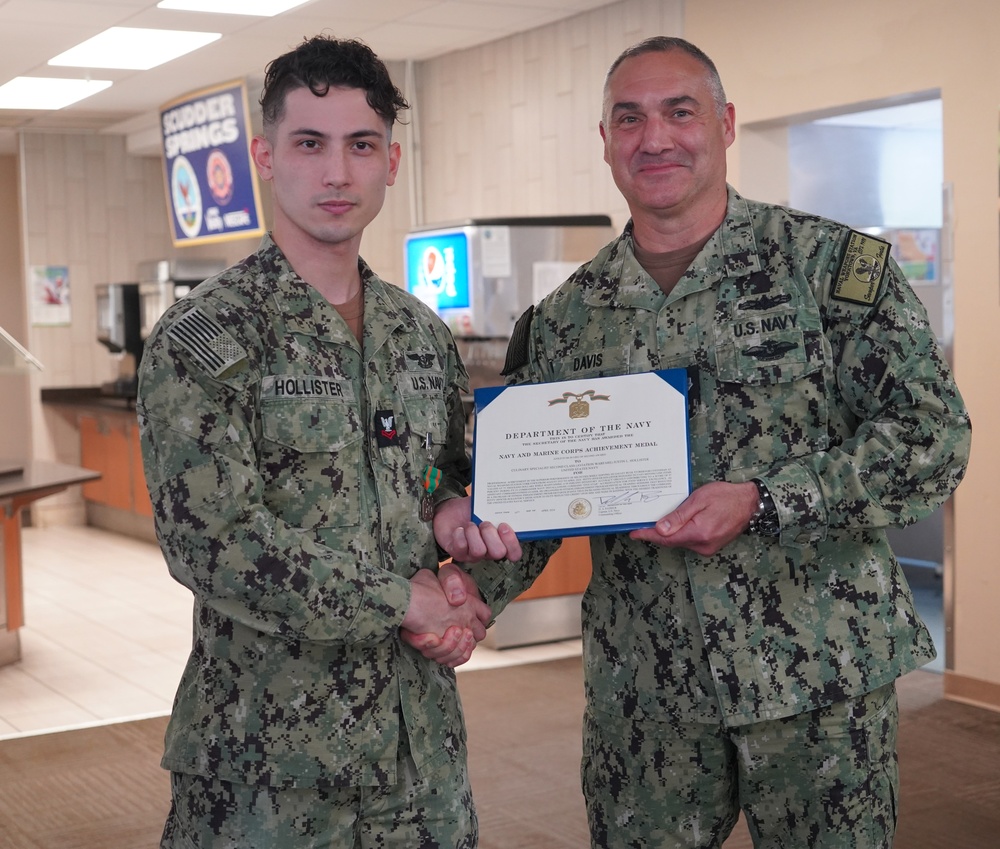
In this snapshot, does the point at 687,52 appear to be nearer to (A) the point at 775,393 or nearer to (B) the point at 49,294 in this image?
(A) the point at 775,393

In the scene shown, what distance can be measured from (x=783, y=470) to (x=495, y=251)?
4.29 metres

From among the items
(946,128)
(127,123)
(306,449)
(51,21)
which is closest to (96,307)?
(127,123)

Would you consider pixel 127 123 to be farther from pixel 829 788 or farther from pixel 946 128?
pixel 829 788

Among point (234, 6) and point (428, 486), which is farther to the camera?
point (234, 6)

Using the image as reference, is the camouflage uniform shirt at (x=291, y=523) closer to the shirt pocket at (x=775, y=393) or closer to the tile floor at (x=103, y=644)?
the shirt pocket at (x=775, y=393)

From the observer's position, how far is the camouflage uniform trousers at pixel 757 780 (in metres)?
1.93

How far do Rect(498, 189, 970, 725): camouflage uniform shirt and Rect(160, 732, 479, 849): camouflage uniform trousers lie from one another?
0.34 m

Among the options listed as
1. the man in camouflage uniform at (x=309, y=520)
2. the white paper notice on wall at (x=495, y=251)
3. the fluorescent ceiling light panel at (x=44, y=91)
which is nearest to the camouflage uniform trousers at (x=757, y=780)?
the man in camouflage uniform at (x=309, y=520)

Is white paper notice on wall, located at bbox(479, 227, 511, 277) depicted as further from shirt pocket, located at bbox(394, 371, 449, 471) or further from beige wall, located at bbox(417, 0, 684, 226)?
shirt pocket, located at bbox(394, 371, 449, 471)

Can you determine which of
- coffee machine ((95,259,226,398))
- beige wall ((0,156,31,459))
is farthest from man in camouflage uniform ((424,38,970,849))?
beige wall ((0,156,31,459))

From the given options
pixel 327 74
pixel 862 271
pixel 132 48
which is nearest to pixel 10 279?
pixel 132 48

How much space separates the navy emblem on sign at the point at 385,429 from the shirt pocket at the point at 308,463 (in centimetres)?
5

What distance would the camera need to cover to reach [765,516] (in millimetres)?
1890

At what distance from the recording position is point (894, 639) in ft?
6.50
